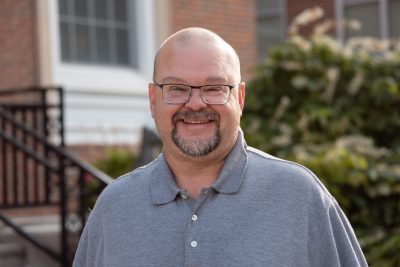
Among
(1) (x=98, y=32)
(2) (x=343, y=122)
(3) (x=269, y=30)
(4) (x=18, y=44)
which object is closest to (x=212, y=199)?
(2) (x=343, y=122)

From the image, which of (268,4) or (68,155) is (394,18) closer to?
(268,4)

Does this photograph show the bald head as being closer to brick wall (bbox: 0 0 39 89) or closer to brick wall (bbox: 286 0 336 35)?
brick wall (bbox: 0 0 39 89)

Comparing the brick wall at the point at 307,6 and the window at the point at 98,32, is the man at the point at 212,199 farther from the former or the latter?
the brick wall at the point at 307,6

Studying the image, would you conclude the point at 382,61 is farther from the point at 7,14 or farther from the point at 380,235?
the point at 7,14

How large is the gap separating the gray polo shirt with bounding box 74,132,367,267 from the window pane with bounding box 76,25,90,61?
801 cm

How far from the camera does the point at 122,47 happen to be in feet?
35.8

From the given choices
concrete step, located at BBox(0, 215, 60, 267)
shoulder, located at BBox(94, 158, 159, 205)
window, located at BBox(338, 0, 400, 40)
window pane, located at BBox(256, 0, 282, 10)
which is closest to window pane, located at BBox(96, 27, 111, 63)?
concrete step, located at BBox(0, 215, 60, 267)

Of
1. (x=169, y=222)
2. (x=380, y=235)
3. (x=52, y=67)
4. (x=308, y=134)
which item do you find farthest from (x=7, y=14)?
(x=169, y=222)

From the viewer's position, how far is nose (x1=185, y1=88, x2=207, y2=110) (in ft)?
7.69

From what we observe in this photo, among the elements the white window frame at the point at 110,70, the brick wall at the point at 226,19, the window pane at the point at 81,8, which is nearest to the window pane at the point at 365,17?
the brick wall at the point at 226,19

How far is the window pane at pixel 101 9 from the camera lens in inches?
415

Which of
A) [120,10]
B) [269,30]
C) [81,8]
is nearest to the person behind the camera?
[81,8]

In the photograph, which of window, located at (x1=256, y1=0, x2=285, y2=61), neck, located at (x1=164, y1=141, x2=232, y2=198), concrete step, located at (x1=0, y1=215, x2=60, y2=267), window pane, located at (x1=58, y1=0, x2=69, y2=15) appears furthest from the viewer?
window, located at (x1=256, y1=0, x2=285, y2=61)

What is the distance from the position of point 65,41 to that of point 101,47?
0.62m
